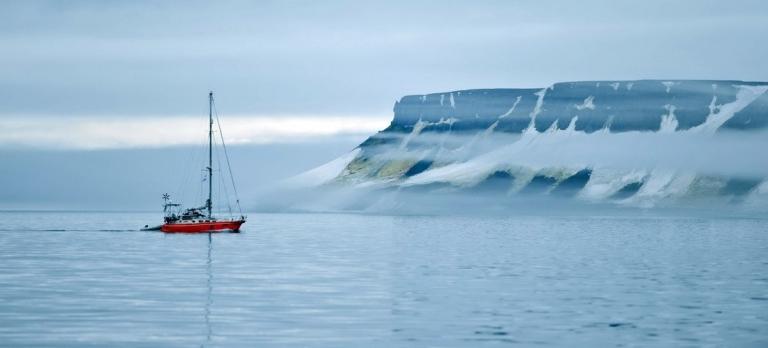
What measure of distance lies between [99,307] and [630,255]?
217 ft

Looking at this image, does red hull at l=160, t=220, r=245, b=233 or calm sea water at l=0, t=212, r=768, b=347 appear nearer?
calm sea water at l=0, t=212, r=768, b=347

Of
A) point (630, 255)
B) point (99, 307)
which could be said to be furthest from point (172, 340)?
point (630, 255)

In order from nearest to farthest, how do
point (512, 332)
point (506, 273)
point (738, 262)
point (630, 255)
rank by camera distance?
point (512, 332)
point (506, 273)
point (738, 262)
point (630, 255)

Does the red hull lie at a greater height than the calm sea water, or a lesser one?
greater

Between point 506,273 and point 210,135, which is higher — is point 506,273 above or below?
below

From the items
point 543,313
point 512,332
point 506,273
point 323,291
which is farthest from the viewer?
point 506,273

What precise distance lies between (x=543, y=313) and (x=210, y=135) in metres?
124

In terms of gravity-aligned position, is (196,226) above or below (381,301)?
above

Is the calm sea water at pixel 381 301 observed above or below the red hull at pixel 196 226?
below

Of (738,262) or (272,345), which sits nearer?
(272,345)

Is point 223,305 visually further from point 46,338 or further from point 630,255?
point 630,255

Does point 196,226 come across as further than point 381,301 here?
Yes

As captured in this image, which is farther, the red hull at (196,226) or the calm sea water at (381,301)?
the red hull at (196,226)

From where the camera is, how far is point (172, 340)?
148ft
